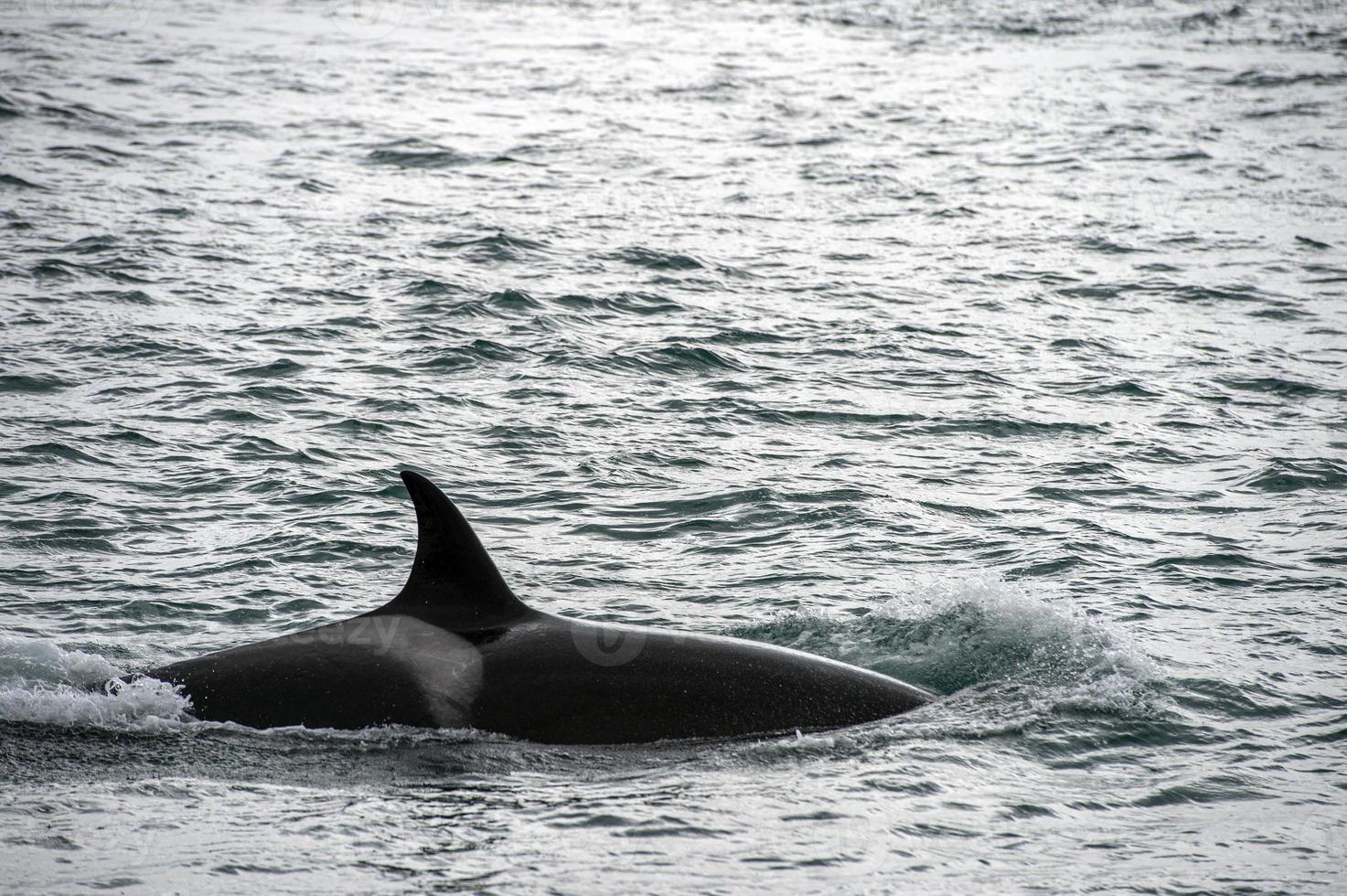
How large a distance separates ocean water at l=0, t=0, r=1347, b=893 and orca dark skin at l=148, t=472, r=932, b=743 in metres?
0.16

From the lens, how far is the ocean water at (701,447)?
9.27 meters

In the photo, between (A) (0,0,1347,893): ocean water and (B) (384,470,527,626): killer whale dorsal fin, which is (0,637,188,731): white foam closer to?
(A) (0,0,1347,893): ocean water

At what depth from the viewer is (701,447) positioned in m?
17.4

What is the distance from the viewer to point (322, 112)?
33.8m

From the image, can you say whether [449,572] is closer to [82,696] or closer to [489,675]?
[489,675]

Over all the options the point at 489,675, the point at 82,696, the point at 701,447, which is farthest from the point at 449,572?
the point at 701,447

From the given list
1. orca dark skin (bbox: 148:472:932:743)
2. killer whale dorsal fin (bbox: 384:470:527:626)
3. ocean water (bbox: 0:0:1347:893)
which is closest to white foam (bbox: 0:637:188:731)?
ocean water (bbox: 0:0:1347:893)

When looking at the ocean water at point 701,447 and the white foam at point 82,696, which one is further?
the white foam at point 82,696

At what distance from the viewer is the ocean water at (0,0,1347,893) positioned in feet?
30.4

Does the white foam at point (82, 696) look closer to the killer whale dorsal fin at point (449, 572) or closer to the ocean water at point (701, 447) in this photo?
the ocean water at point (701, 447)

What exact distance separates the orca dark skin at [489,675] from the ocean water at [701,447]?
6.4 inches

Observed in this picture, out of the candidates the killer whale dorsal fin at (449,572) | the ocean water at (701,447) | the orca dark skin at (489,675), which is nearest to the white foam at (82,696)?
the ocean water at (701,447)

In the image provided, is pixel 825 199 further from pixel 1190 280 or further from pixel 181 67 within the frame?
pixel 181 67

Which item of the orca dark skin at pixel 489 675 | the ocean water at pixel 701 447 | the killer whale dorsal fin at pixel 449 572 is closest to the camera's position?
the ocean water at pixel 701 447
